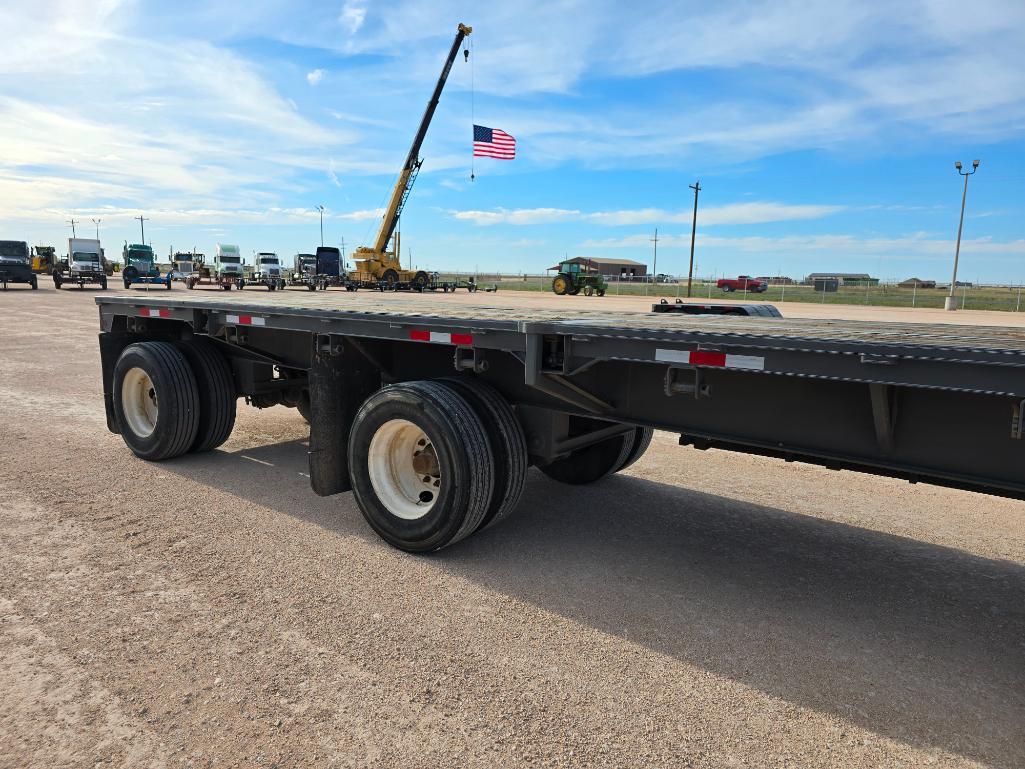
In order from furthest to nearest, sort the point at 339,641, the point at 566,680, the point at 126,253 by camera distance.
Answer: the point at 126,253
the point at 339,641
the point at 566,680

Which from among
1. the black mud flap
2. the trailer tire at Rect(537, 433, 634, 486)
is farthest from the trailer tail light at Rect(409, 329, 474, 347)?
the trailer tire at Rect(537, 433, 634, 486)

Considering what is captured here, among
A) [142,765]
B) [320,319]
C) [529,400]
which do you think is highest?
[320,319]

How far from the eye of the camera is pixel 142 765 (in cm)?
247

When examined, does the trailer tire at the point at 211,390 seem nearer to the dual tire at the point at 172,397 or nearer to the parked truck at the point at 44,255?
the dual tire at the point at 172,397

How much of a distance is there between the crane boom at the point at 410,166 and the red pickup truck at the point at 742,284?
104ft

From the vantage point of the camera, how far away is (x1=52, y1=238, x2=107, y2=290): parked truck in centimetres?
3616

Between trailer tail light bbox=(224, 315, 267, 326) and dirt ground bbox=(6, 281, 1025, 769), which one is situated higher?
trailer tail light bbox=(224, 315, 267, 326)

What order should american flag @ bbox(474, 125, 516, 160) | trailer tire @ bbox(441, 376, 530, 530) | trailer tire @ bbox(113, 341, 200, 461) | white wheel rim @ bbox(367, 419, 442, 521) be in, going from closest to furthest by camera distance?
trailer tire @ bbox(441, 376, 530, 530)
white wheel rim @ bbox(367, 419, 442, 521)
trailer tire @ bbox(113, 341, 200, 461)
american flag @ bbox(474, 125, 516, 160)

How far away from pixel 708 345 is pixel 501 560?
1967 millimetres

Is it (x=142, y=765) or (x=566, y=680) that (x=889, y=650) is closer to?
(x=566, y=680)

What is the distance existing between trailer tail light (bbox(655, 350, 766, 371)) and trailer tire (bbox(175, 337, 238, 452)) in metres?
4.60

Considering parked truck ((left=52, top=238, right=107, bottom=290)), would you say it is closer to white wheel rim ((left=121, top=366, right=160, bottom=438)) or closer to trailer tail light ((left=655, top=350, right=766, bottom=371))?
white wheel rim ((left=121, top=366, right=160, bottom=438))

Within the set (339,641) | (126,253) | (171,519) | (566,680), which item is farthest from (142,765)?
(126,253)

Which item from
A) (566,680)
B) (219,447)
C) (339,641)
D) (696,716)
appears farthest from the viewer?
(219,447)
